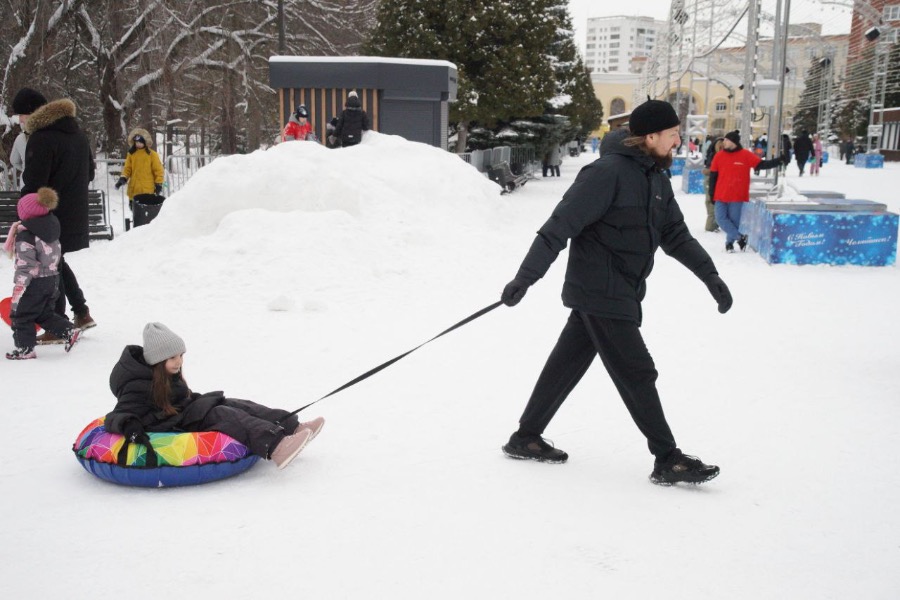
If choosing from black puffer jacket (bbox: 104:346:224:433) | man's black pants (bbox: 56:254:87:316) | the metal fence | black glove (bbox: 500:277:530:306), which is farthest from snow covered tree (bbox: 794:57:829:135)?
black puffer jacket (bbox: 104:346:224:433)

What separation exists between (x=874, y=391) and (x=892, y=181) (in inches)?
1072

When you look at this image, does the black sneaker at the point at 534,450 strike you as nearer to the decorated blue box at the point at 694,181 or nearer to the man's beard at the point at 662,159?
the man's beard at the point at 662,159

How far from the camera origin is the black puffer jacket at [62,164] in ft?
20.8

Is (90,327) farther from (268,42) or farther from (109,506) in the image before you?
(268,42)

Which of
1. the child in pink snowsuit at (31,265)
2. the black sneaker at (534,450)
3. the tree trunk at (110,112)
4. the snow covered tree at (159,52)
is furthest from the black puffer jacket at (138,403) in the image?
the tree trunk at (110,112)

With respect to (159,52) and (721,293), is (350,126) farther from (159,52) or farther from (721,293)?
(721,293)

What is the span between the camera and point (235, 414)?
4016 mm

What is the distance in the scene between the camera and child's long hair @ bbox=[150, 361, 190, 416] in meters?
3.89

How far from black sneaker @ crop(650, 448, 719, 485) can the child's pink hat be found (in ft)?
15.1

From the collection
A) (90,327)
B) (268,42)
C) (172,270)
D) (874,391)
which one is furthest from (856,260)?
(268,42)

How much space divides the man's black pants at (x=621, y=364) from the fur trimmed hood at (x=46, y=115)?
441cm

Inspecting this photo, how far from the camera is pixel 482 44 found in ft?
80.8

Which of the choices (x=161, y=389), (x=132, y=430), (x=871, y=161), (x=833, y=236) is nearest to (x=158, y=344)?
(x=161, y=389)

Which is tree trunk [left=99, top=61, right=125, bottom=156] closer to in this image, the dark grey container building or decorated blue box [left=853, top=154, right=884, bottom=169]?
the dark grey container building
